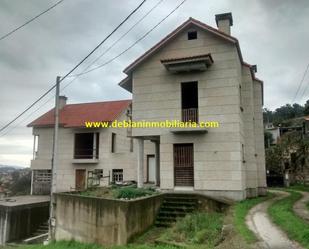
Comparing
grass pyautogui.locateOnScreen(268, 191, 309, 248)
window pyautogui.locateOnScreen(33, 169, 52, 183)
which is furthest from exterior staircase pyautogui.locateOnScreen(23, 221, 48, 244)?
grass pyautogui.locateOnScreen(268, 191, 309, 248)

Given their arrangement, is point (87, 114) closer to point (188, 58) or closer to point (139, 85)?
point (139, 85)

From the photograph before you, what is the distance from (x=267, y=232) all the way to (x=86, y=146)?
2205cm

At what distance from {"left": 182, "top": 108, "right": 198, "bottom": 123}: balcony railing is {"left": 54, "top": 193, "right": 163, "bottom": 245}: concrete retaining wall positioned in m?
4.68

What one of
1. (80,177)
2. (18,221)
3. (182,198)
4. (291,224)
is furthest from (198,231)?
(80,177)

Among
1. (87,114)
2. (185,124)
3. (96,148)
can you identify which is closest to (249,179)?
Result: (185,124)

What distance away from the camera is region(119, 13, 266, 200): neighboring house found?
1557 cm

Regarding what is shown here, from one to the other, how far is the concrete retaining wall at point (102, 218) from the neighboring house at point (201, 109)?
10.6 feet

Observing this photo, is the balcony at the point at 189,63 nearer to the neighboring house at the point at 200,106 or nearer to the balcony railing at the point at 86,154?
the neighboring house at the point at 200,106

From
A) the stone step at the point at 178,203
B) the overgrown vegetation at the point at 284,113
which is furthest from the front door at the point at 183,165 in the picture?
the overgrown vegetation at the point at 284,113

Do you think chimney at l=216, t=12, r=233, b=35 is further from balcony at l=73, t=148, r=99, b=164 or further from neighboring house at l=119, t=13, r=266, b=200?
balcony at l=73, t=148, r=99, b=164

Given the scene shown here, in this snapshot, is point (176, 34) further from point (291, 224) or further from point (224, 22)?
point (291, 224)

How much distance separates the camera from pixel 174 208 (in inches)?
530

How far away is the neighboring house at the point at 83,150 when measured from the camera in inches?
1012

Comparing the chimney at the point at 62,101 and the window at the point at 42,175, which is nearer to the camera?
the window at the point at 42,175
